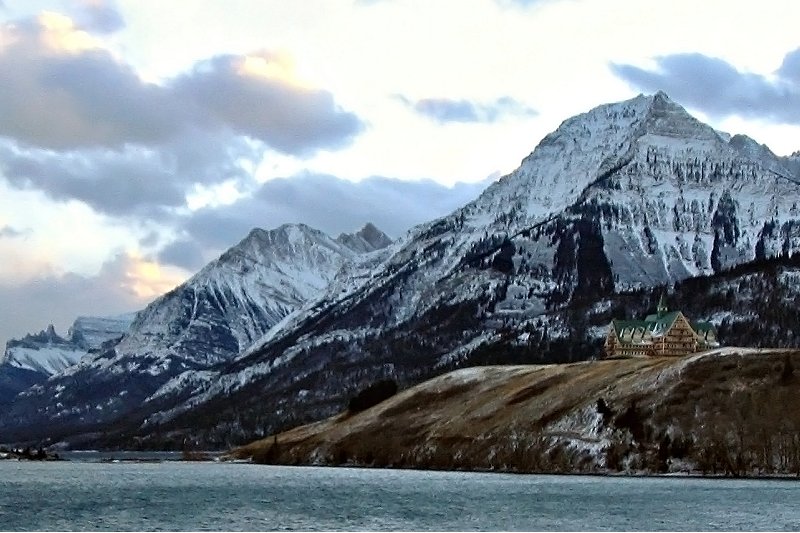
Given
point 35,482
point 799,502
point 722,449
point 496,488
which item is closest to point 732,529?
point 799,502

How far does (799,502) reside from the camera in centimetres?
13588

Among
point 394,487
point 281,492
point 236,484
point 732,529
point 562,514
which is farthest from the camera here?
point 236,484

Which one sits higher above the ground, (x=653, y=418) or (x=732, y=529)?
(x=653, y=418)

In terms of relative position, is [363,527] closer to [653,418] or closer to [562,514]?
[562,514]

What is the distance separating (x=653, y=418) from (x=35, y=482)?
92.7m

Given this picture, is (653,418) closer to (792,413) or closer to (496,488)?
(792,413)

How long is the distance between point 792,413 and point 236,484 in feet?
268

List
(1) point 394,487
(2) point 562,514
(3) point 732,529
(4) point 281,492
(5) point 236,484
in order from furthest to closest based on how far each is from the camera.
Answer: (5) point 236,484 → (1) point 394,487 → (4) point 281,492 → (2) point 562,514 → (3) point 732,529

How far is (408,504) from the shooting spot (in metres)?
137

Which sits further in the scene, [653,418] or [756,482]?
[653,418]

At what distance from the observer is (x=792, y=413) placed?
625 ft

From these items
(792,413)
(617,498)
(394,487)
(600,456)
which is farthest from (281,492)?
(792,413)

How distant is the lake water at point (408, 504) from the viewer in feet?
375

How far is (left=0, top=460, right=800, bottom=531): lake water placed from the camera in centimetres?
11431
